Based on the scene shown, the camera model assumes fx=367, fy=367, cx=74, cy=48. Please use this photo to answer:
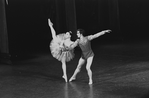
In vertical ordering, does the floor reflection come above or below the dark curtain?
below

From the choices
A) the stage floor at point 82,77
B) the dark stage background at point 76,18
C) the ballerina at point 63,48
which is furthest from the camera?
the dark stage background at point 76,18

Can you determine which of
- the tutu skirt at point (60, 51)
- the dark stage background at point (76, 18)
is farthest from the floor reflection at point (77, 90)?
the dark stage background at point (76, 18)

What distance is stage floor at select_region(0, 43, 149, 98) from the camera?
31.6ft

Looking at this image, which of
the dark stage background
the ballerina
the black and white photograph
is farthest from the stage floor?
the dark stage background

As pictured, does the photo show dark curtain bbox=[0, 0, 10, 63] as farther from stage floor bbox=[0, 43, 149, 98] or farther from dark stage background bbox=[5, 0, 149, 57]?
dark stage background bbox=[5, 0, 149, 57]

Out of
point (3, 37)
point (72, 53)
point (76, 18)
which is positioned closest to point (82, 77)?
point (72, 53)

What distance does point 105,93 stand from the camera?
30.9 ft

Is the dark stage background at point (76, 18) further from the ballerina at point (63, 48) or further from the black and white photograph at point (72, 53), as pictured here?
the ballerina at point (63, 48)

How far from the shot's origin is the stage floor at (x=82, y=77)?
963 cm

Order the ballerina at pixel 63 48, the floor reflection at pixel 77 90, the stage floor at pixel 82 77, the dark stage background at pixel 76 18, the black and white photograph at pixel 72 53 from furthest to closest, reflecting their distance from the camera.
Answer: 1. the dark stage background at pixel 76 18
2. the ballerina at pixel 63 48
3. the black and white photograph at pixel 72 53
4. the stage floor at pixel 82 77
5. the floor reflection at pixel 77 90

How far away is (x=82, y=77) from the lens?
11938mm

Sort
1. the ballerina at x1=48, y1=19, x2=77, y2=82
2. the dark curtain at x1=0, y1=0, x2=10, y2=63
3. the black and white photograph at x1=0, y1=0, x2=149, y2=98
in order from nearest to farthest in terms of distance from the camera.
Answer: the black and white photograph at x1=0, y1=0, x2=149, y2=98
the ballerina at x1=48, y1=19, x2=77, y2=82
the dark curtain at x1=0, y1=0, x2=10, y2=63

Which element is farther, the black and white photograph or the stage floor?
the black and white photograph

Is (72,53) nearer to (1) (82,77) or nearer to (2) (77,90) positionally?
(1) (82,77)
